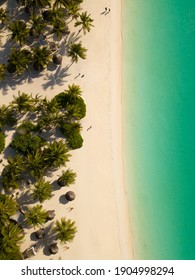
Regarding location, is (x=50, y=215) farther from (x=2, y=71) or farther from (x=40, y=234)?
(x=2, y=71)

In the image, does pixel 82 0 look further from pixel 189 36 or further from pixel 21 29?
pixel 189 36

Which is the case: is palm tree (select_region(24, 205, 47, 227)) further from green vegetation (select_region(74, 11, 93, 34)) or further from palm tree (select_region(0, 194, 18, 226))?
green vegetation (select_region(74, 11, 93, 34))

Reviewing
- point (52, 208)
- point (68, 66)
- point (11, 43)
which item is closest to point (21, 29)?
point (11, 43)

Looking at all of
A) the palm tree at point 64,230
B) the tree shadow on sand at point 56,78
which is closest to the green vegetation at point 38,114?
the palm tree at point 64,230

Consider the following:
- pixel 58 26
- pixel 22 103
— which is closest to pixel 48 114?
pixel 22 103

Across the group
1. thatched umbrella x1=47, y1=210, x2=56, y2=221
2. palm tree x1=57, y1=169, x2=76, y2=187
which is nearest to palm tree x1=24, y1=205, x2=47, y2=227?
thatched umbrella x1=47, y1=210, x2=56, y2=221

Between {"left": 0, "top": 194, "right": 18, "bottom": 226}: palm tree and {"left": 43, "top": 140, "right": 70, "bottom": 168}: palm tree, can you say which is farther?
{"left": 43, "top": 140, "right": 70, "bottom": 168}: palm tree

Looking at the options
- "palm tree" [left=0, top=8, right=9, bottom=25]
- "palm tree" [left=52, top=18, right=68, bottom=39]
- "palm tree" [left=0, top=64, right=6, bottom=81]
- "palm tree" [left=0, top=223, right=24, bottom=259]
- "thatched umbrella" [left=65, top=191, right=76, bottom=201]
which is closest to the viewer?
"palm tree" [left=0, top=223, right=24, bottom=259]
